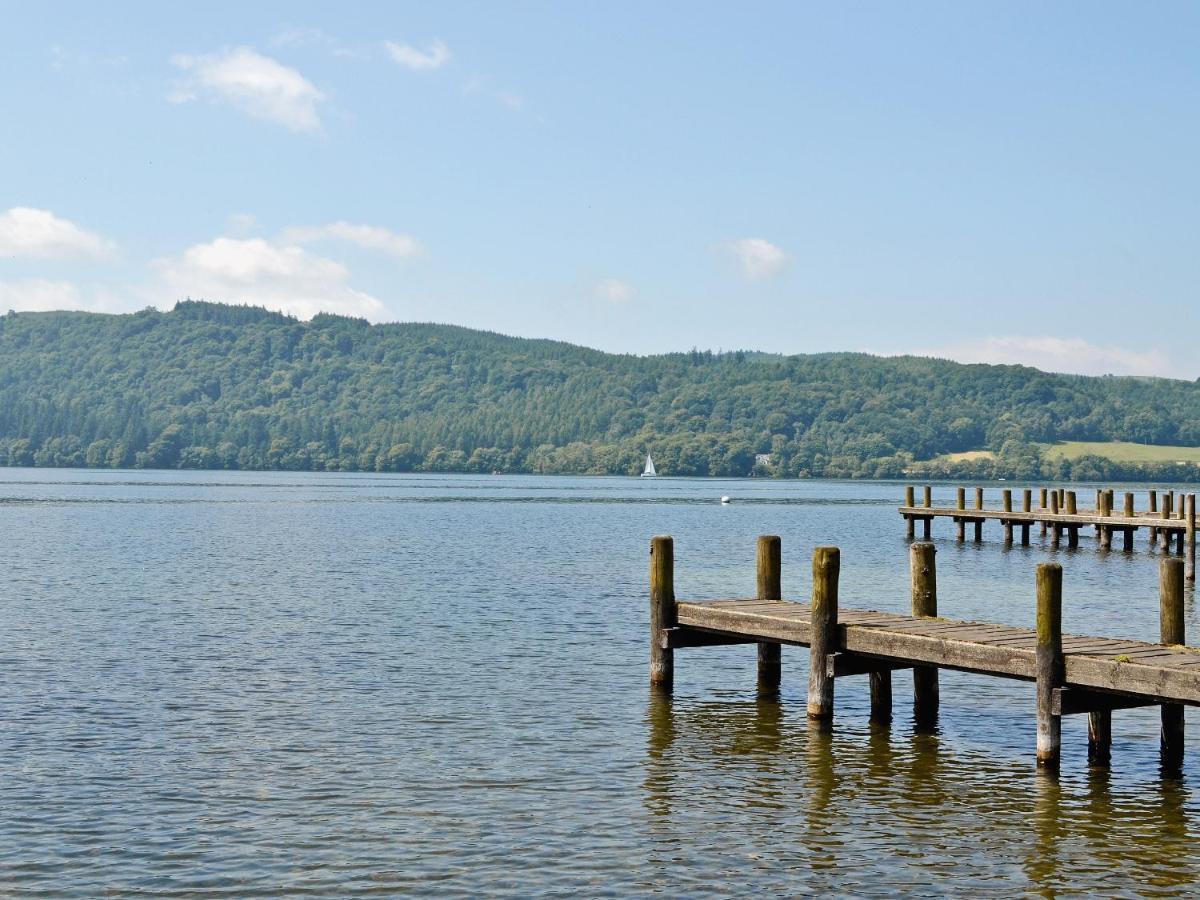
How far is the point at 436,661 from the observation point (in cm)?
2752

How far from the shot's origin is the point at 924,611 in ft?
72.3

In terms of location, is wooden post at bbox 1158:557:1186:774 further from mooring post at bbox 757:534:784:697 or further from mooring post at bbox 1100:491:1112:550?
mooring post at bbox 1100:491:1112:550

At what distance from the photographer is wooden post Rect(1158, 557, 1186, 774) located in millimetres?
18578

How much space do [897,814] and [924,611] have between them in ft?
19.5

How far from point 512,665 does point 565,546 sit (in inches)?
1588

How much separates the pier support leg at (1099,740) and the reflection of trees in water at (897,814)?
392 millimetres

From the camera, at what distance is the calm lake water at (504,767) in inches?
563

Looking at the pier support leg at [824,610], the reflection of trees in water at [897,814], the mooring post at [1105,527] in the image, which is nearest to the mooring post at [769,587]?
the reflection of trees in water at [897,814]

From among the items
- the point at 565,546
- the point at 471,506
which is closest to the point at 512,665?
the point at 565,546

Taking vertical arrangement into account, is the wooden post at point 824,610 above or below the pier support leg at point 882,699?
above

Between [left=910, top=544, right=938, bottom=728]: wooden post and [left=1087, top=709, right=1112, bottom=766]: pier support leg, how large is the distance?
2695 mm

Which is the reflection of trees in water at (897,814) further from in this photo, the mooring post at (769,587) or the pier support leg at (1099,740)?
the mooring post at (769,587)

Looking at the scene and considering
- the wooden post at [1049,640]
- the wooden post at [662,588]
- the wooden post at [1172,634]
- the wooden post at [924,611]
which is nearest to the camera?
the wooden post at [1049,640]

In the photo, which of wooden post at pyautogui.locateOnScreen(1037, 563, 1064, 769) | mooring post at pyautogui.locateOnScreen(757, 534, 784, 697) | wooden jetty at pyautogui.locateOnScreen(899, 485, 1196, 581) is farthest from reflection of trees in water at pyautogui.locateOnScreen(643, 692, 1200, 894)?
wooden jetty at pyautogui.locateOnScreen(899, 485, 1196, 581)
